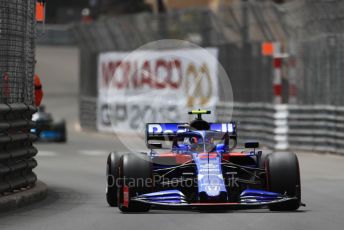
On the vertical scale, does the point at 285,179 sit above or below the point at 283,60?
below

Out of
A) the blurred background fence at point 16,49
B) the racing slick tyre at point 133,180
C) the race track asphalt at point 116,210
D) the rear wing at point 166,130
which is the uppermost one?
the blurred background fence at point 16,49

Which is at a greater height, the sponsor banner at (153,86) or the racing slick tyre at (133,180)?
the sponsor banner at (153,86)

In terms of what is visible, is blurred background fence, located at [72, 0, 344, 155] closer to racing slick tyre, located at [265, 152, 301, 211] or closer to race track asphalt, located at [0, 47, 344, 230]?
race track asphalt, located at [0, 47, 344, 230]

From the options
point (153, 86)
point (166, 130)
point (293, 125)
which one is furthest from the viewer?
point (153, 86)

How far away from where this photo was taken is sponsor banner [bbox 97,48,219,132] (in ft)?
115

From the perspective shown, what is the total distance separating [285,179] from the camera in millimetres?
14203

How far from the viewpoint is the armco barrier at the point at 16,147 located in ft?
50.4

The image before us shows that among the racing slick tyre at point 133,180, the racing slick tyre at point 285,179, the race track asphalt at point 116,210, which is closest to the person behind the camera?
the race track asphalt at point 116,210

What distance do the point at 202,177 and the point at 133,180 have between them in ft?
2.56

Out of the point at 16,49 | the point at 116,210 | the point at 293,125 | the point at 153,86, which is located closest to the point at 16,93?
the point at 16,49

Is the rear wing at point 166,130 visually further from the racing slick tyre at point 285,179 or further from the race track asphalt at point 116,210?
the racing slick tyre at point 285,179

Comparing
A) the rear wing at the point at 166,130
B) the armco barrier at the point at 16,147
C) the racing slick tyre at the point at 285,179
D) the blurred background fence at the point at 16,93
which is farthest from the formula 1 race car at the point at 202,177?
the blurred background fence at the point at 16,93

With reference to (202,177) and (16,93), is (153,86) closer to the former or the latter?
(16,93)

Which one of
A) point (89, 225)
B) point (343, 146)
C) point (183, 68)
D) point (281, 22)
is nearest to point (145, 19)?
point (183, 68)
